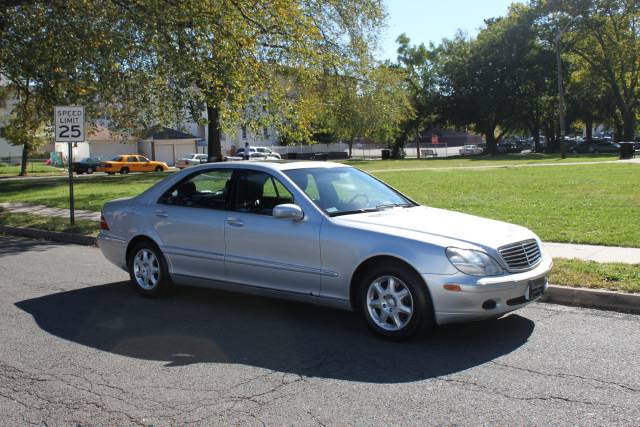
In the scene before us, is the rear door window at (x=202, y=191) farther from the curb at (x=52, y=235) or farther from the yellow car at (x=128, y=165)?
the yellow car at (x=128, y=165)

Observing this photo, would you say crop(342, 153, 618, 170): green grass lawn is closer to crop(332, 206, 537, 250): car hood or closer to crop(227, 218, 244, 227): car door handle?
crop(332, 206, 537, 250): car hood

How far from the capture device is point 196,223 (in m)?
7.24

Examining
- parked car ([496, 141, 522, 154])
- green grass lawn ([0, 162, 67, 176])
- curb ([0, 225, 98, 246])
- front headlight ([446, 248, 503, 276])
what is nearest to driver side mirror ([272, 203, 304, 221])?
front headlight ([446, 248, 503, 276])

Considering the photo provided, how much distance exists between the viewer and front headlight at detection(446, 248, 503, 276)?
18.1ft

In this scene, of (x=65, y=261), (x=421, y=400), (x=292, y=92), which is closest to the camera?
(x=421, y=400)

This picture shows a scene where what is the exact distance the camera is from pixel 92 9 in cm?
1716

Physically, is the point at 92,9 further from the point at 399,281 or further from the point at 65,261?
the point at 399,281

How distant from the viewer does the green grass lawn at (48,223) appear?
13895 millimetres

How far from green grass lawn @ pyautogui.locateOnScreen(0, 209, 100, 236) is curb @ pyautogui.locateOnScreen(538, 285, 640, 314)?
29.9 feet

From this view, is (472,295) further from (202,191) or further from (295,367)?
(202,191)

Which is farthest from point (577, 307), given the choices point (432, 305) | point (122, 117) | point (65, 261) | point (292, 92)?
point (292, 92)

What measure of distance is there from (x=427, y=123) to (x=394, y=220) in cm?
6766

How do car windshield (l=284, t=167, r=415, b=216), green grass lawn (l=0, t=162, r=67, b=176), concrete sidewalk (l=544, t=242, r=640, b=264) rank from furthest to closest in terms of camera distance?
green grass lawn (l=0, t=162, r=67, b=176) → concrete sidewalk (l=544, t=242, r=640, b=264) → car windshield (l=284, t=167, r=415, b=216)

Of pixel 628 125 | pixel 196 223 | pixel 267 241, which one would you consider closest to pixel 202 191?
pixel 196 223
